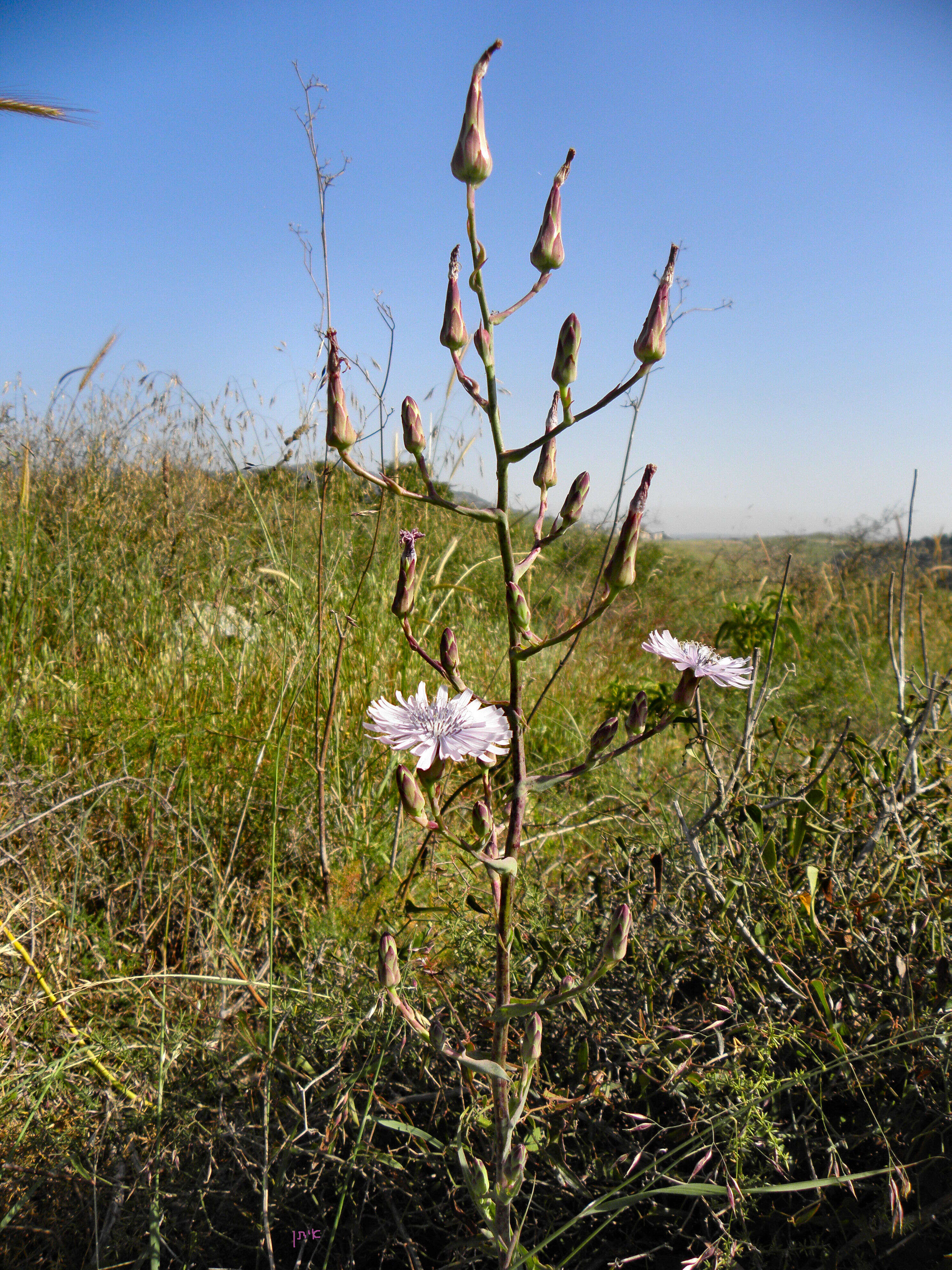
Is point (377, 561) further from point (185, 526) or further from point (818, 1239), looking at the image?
point (818, 1239)

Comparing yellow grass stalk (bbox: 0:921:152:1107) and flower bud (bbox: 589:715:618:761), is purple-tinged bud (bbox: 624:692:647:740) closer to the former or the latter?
flower bud (bbox: 589:715:618:761)

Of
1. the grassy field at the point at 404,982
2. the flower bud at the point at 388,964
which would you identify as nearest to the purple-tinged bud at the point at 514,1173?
the grassy field at the point at 404,982

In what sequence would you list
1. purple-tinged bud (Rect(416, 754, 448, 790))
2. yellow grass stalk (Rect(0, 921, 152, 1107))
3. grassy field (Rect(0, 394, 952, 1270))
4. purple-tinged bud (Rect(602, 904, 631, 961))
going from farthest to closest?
yellow grass stalk (Rect(0, 921, 152, 1107))
grassy field (Rect(0, 394, 952, 1270))
purple-tinged bud (Rect(416, 754, 448, 790))
purple-tinged bud (Rect(602, 904, 631, 961))

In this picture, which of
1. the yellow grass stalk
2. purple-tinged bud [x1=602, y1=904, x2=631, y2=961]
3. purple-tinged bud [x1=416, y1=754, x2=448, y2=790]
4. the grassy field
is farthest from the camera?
the yellow grass stalk

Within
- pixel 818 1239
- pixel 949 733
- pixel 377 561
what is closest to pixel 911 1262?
pixel 818 1239

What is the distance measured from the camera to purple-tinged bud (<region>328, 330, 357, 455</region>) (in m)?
0.85

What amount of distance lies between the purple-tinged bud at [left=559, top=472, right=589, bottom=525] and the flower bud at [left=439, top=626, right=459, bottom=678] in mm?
205

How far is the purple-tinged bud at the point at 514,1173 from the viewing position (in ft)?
2.67

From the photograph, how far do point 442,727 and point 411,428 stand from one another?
39 centimetres

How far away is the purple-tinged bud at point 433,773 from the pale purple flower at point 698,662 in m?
0.30

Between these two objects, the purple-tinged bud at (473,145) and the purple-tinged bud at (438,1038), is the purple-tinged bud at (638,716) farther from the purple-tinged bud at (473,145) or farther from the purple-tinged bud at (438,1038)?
the purple-tinged bud at (473,145)

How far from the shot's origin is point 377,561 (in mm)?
3279

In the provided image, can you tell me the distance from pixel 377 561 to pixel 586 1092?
98.8 inches

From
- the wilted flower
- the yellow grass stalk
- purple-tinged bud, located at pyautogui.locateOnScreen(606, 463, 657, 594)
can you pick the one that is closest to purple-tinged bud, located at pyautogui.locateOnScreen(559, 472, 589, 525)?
purple-tinged bud, located at pyautogui.locateOnScreen(606, 463, 657, 594)
